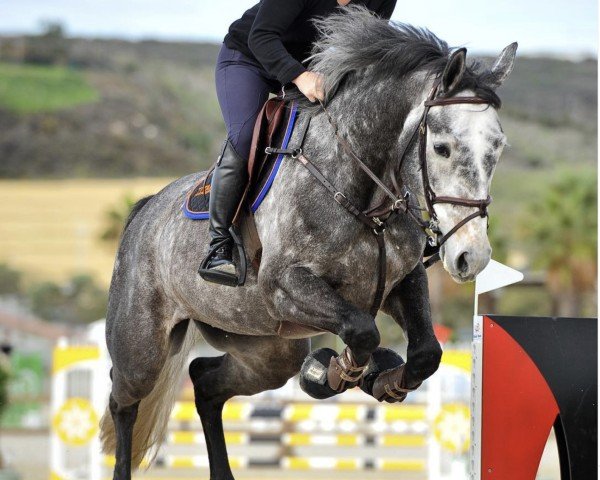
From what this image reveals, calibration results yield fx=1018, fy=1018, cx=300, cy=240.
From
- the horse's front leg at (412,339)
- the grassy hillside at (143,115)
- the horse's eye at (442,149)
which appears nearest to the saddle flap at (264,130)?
the horse's front leg at (412,339)

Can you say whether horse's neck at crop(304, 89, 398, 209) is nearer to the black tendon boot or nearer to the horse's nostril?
the black tendon boot

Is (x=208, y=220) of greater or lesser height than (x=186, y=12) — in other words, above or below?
above

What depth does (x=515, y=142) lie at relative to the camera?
206 ft

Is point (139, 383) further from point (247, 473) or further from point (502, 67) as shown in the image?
point (247, 473)

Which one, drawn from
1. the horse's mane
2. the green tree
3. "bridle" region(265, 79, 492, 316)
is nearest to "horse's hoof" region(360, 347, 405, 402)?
"bridle" region(265, 79, 492, 316)

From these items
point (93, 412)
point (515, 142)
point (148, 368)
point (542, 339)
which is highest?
point (542, 339)

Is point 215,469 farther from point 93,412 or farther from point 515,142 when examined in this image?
point 515,142

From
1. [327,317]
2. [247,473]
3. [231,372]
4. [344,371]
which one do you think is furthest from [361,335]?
[247,473]

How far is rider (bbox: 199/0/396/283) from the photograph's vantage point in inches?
164

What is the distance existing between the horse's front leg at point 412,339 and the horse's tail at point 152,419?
1577mm

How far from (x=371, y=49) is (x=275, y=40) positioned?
1.35 ft

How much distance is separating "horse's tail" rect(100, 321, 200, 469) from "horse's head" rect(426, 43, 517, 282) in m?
2.39

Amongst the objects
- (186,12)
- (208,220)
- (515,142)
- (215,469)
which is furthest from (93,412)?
(186,12)

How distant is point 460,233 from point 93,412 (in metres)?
6.29
